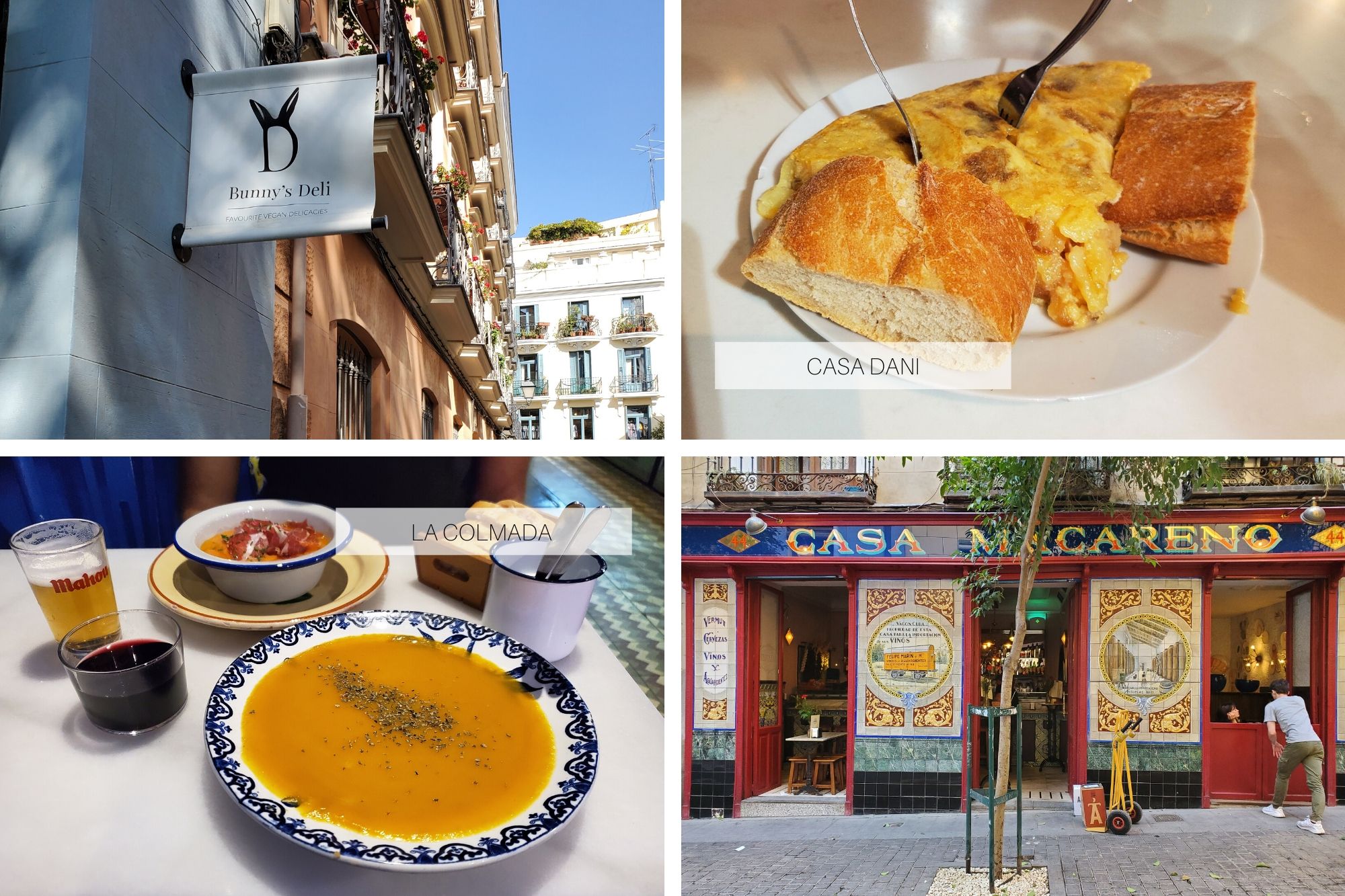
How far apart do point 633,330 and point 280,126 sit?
65 cm

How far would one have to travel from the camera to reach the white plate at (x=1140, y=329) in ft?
4.28

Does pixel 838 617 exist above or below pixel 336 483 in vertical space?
below

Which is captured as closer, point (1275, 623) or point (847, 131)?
point (847, 131)

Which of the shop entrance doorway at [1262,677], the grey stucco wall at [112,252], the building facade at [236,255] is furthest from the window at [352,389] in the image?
the shop entrance doorway at [1262,677]

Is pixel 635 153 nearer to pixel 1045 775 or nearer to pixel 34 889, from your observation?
pixel 1045 775

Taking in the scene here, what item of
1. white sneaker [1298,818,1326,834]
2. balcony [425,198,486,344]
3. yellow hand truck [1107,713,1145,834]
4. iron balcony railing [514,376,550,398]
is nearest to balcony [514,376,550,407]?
iron balcony railing [514,376,550,398]

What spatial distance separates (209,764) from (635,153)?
1206 mm

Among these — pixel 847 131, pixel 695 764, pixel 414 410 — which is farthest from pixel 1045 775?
pixel 414 410

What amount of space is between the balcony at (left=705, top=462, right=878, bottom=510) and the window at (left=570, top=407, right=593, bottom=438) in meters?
0.24

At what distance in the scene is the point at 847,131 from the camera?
1427 millimetres

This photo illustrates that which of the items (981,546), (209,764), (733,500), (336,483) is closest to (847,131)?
(733,500)

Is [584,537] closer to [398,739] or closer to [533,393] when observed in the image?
[533,393]

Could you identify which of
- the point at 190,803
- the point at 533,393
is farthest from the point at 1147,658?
the point at 190,803

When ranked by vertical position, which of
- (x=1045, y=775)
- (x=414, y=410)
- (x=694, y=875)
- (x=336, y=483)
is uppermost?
(x=414, y=410)
